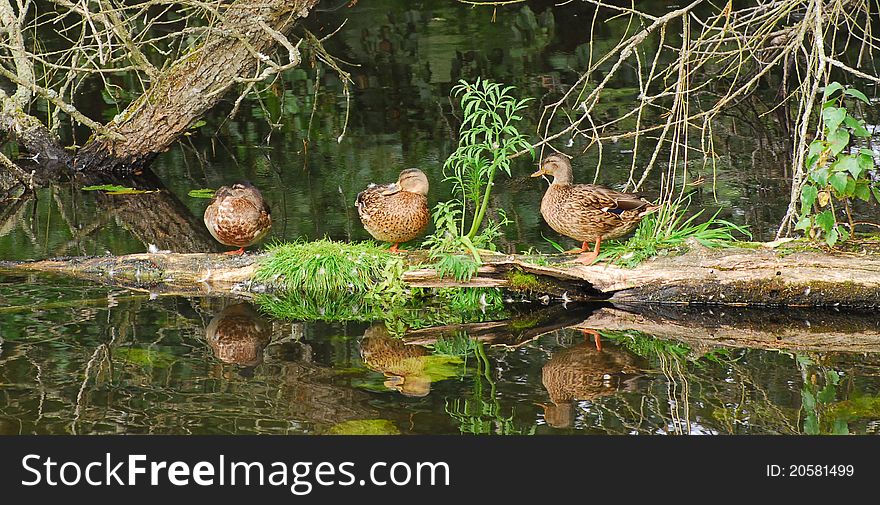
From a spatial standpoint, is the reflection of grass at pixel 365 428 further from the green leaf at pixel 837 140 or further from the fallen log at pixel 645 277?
the green leaf at pixel 837 140

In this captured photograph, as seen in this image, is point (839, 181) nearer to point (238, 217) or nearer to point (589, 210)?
point (589, 210)

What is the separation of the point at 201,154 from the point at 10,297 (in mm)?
4902

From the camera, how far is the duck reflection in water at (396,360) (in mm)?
5777

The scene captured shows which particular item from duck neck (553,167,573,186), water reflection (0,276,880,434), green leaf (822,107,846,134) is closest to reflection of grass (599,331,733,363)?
water reflection (0,276,880,434)

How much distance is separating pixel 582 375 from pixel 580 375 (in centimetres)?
1

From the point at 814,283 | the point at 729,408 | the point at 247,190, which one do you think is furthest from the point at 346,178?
the point at 729,408

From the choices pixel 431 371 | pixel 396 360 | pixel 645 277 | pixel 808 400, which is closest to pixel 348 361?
pixel 396 360

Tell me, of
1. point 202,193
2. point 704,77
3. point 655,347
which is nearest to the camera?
point 655,347

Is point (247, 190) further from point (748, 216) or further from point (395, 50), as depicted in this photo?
point (395, 50)

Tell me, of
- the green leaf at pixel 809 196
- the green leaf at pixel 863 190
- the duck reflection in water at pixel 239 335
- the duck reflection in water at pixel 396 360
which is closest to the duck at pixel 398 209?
the duck reflection in water at pixel 396 360

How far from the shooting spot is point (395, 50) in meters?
16.3

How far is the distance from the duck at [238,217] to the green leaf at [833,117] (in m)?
3.53

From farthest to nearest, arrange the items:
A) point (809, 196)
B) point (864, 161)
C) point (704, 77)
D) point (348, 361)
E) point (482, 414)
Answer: point (704, 77) → point (809, 196) → point (864, 161) → point (348, 361) → point (482, 414)

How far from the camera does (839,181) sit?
6473mm
